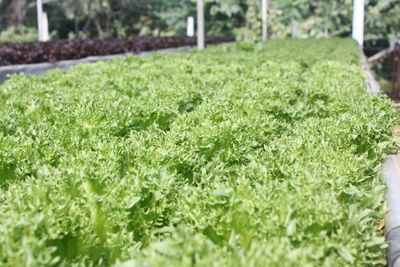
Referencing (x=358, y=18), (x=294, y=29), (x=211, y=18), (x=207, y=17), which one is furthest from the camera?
(x=294, y=29)

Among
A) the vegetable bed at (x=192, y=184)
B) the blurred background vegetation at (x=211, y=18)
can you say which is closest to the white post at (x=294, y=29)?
the blurred background vegetation at (x=211, y=18)

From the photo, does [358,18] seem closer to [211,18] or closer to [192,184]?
[211,18]

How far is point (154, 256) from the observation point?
193 cm

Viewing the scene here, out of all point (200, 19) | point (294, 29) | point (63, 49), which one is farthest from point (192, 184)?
point (294, 29)

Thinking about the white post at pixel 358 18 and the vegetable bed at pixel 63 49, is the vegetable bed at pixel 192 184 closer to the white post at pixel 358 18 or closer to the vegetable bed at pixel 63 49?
the vegetable bed at pixel 63 49

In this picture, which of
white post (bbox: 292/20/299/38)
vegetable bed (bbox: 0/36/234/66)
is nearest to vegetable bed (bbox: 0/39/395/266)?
vegetable bed (bbox: 0/36/234/66)

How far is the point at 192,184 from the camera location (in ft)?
10.7

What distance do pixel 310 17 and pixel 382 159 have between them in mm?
34655

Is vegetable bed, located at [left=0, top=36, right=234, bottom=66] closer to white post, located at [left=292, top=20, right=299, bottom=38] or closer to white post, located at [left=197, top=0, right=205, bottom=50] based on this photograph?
white post, located at [left=197, top=0, right=205, bottom=50]

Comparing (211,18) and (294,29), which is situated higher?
(211,18)

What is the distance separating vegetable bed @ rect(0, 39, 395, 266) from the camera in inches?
85.1

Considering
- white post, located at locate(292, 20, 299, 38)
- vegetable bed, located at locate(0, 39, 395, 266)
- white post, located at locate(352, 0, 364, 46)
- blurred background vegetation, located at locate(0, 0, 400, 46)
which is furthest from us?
white post, located at locate(292, 20, 299, 38)

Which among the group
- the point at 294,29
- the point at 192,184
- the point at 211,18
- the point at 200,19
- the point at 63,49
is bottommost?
the point at 192,184

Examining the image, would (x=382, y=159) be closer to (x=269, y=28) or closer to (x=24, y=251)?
(x=24, y=251)
